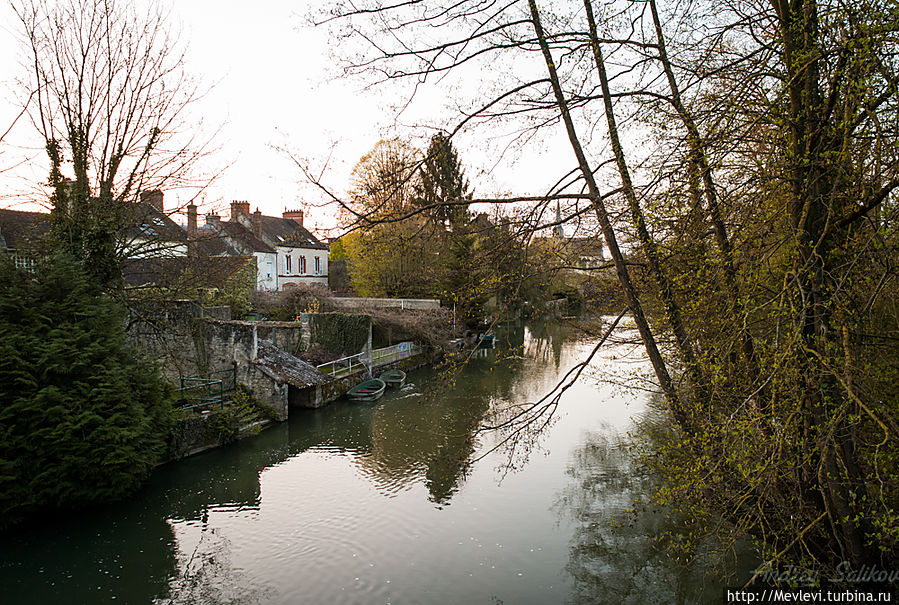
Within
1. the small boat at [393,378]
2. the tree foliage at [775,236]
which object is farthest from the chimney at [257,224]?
the tree foliage at [775,236]

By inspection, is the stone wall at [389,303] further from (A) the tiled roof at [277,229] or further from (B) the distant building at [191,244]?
(A) the tiled roof at [277,229]

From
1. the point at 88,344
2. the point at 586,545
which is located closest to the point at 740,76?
the point at 586,545

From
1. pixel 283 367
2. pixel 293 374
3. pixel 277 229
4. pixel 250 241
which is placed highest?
pixel 277 229

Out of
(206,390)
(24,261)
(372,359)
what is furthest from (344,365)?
(24,261)

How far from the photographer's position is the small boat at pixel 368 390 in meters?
20.1

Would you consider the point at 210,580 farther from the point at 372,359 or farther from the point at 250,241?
the point at 250,241

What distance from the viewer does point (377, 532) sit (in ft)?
32.8

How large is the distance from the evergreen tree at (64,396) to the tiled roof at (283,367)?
5644mm

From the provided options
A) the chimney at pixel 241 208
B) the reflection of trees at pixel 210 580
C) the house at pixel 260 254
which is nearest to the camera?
the reflection of trees at pixel 210 580

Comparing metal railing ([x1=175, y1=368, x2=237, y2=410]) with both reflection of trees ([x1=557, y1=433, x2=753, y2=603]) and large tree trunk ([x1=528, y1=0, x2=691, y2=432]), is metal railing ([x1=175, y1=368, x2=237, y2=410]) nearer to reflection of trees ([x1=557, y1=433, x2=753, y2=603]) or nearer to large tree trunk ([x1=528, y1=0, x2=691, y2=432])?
reflection of trees ([x1=557, y1=433, x2=753, y2=603])

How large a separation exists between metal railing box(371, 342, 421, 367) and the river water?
9435 millimetres

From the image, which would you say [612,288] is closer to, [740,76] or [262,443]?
[740,76]

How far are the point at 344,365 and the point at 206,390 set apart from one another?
289 inches

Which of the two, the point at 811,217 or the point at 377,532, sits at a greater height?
the point at 811,217
